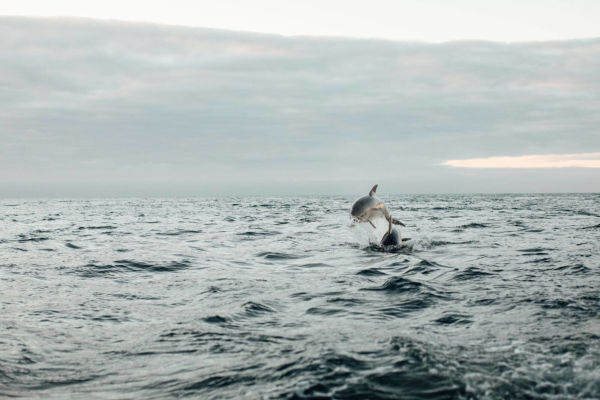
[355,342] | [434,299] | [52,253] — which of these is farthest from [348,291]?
[52,253]

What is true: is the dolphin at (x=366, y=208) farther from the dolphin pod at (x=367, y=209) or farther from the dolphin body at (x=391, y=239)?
the dolphin body at (x=391, y=239)

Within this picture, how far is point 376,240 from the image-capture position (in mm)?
18094

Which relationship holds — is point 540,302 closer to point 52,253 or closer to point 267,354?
point 267,354

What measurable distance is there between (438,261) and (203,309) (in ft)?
24.9

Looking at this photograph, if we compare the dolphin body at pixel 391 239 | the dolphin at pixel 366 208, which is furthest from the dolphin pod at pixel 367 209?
the dolphin body at pixel 391 239

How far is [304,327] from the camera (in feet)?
22.6

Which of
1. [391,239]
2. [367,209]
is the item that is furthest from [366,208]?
[391,239]

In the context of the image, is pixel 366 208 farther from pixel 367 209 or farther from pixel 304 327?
pixel 304 327

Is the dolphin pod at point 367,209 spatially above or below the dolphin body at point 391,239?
above

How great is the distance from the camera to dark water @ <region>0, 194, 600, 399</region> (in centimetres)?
471

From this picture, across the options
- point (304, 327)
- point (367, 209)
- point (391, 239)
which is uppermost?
point (367, 209)

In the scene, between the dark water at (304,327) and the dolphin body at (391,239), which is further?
the dolphin body at (391,239)

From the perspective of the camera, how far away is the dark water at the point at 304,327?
471 cm

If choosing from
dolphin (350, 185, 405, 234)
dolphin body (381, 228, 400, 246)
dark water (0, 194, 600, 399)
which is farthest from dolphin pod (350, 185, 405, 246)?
dolphin body (381, 228, 400, 246)
